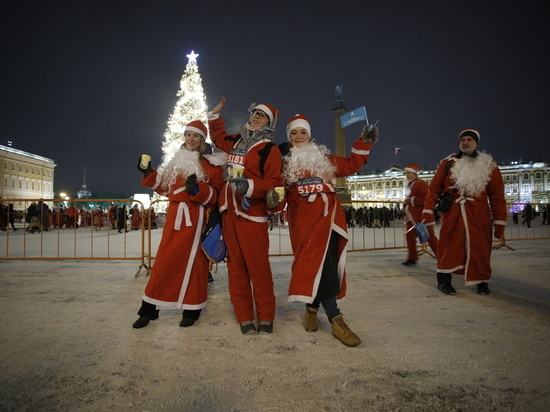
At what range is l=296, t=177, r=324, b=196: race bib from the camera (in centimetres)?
276

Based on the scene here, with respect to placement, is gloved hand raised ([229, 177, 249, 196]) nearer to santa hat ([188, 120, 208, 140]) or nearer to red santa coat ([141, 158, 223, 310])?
red santa coat ([141, 158, 223, 310])

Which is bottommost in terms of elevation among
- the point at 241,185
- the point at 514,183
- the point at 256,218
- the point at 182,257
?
the point at 182,257

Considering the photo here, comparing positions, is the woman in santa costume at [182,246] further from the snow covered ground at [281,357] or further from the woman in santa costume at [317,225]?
the woman in santa costume at [317,225]

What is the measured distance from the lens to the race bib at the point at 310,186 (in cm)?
276

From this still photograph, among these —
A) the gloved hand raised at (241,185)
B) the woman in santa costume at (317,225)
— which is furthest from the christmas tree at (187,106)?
the gloved hand raised at (241,185)

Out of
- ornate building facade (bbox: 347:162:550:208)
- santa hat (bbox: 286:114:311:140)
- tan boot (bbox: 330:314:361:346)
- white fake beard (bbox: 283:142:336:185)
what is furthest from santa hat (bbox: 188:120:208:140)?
ornate building facade (bbox: 347:162:550:208)

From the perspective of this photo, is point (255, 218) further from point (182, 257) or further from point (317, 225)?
point (182, 257)

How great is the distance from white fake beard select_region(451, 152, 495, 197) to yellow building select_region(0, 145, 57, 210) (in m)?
65.4

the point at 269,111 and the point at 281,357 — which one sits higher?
the point at 269,111

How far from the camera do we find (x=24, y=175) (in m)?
63.6

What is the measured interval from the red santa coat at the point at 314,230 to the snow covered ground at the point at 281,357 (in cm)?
41

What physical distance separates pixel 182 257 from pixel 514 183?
4130 inches

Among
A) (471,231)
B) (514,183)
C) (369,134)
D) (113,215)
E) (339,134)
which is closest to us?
(369,134)

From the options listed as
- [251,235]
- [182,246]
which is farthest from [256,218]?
[182,246]
